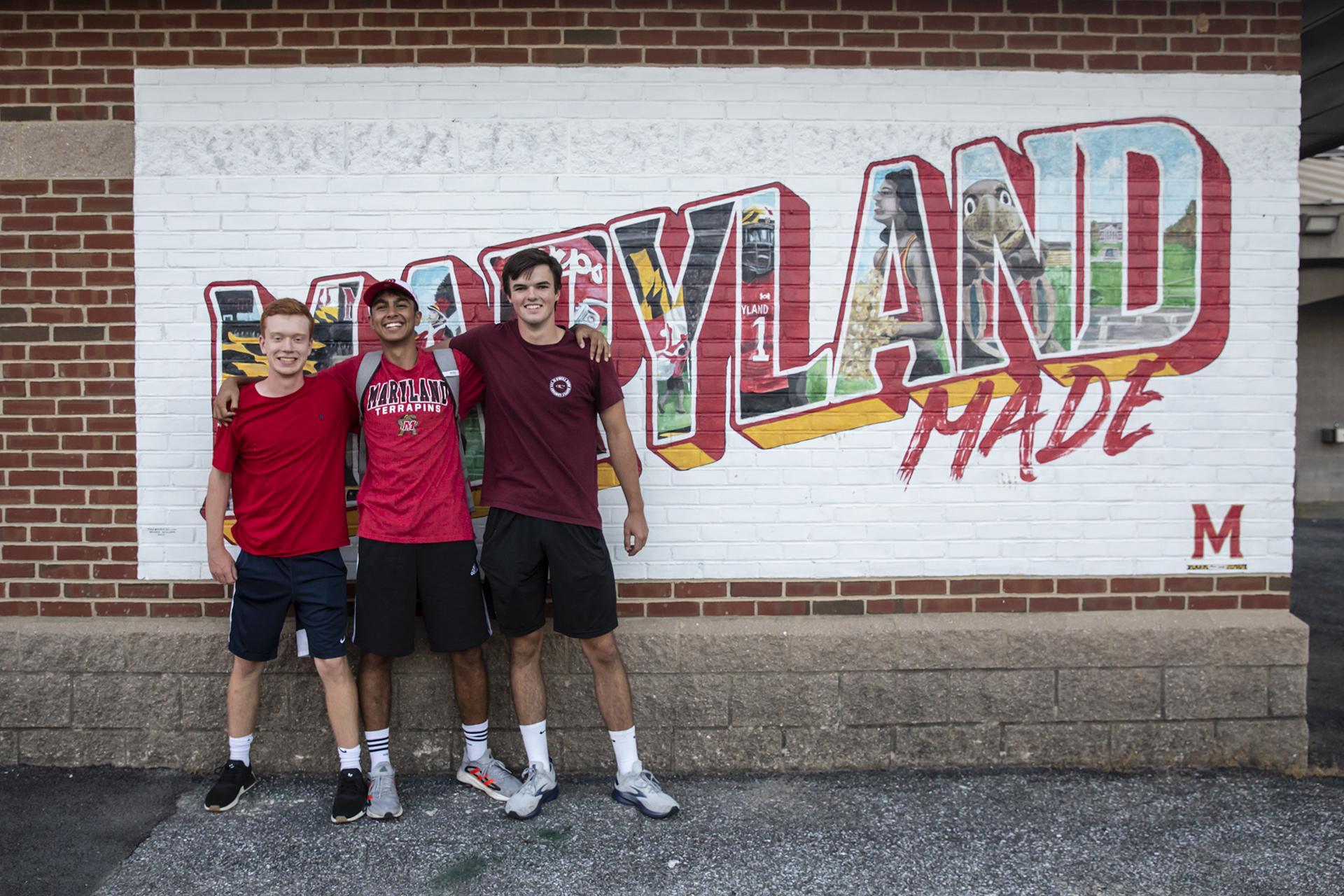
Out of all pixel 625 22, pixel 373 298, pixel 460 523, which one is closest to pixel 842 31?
pixel 625 22

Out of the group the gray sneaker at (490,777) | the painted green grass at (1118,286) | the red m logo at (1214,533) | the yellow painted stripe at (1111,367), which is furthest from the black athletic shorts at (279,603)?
the red m logo at (1214,533)

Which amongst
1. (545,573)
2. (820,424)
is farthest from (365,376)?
(820,424)

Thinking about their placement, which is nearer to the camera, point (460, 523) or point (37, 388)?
point (460, 523)

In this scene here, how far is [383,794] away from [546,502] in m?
1.37

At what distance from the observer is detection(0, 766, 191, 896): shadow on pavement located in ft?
10.2

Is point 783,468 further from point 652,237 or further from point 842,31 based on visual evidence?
point 842,31

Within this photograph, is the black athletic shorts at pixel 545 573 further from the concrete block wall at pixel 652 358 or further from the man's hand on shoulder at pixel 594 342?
the man's hand on shoulder at pixel 594 342

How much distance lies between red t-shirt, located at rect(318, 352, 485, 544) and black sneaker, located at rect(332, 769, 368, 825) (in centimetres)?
98

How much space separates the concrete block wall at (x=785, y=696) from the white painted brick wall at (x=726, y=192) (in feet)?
1.03

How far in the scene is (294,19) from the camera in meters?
3.92

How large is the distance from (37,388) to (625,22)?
10.2 feet

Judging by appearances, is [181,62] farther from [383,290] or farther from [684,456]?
[684,456]

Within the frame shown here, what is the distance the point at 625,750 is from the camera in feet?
12.1

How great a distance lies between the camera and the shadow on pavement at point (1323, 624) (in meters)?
4.30
